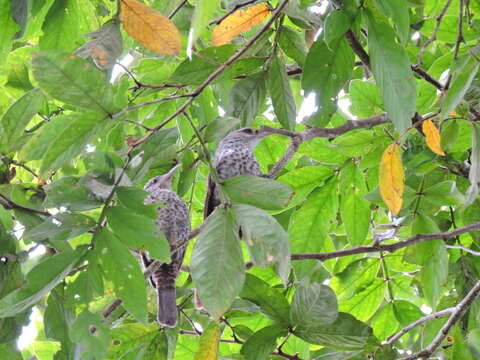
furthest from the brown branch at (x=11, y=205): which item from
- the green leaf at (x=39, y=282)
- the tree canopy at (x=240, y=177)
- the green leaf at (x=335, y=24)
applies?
the green leaf at (x=335, y=24)

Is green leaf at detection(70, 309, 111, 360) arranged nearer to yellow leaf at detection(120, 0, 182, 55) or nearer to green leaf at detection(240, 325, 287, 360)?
green leaf at detection(240, 325, 287, 360)

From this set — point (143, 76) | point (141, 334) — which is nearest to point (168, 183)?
point (143, 76)

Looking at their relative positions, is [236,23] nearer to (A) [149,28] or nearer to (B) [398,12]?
(A) [149,28]

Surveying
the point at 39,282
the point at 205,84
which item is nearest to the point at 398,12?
the point at 205,84

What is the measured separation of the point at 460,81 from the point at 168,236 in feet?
3.38

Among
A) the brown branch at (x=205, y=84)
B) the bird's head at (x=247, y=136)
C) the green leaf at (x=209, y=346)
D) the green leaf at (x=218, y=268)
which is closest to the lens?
the green leaf at (x=218, y=268)

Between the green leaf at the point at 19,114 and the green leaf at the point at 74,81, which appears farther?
the green leaf at the point at 19,114

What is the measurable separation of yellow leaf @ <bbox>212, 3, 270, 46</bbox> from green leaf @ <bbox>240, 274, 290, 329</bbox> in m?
0.73

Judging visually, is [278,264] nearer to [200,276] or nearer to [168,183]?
[200,276]

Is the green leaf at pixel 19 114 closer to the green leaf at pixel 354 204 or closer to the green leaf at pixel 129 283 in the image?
the green leaf at pixel 129 283

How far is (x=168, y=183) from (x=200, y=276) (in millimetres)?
991

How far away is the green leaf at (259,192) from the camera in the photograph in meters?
1.52

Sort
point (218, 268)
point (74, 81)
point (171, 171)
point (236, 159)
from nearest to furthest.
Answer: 1. point (218, 268)
2. point (74, 81)
3. point (171, 171)
4. point (236, 159)

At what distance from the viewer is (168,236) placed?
204 centimetres
